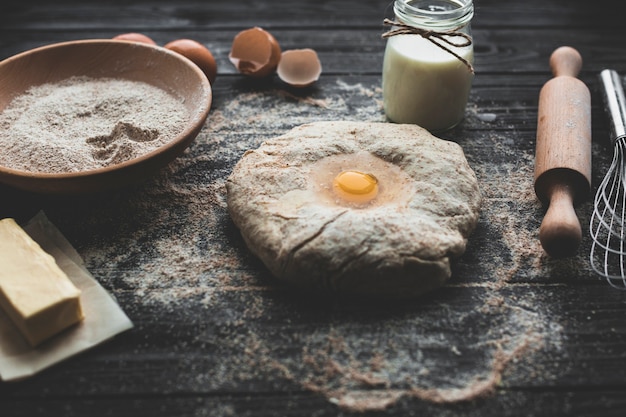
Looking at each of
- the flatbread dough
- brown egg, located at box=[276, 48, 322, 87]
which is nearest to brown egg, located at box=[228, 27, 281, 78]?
brown egg, located at box=[276, 48, 322, 87]

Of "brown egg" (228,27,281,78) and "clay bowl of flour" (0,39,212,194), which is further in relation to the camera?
"brown egg" (228,27,281,78)

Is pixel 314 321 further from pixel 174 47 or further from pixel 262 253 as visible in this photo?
pixel 174 47

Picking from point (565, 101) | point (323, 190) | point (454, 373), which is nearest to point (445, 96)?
point (565, 101)

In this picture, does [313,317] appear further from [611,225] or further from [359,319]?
[611,225]

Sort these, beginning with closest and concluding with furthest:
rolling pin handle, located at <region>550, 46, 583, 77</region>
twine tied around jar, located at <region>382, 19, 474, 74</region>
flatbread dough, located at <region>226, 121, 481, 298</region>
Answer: flatbread dough, located at <region>226, 121, 481, 298</region>
twine tied around jar, located at <region>382, 19, 474, 74</region>
rolling pin handle, located at <region>550, 46, 583, 77</region>

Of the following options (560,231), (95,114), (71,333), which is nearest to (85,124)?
(95,114)

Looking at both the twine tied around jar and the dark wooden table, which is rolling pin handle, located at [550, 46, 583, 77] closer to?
the dark wooden table

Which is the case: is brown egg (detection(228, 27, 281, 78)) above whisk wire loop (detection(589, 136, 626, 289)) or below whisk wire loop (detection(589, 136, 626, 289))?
above

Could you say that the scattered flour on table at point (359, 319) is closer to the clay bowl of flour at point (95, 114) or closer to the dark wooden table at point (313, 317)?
the dark wooden table at point (313, 317)

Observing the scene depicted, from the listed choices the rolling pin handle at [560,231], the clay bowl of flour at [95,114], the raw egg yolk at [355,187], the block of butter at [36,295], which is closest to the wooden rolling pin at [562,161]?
the rolling pin handle at [560,231]
